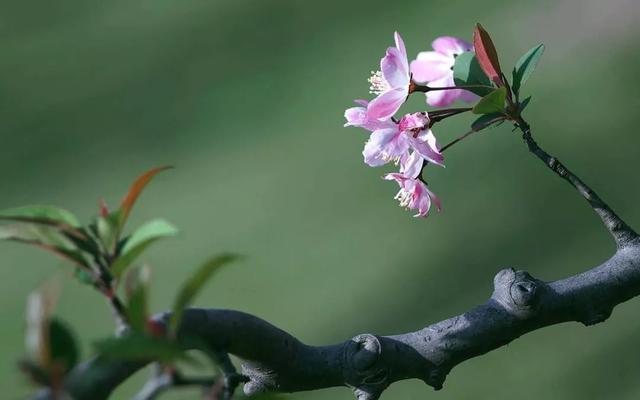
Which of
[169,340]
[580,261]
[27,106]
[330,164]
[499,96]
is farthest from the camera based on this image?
[27,106]

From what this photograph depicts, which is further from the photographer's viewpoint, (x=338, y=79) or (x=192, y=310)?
(x=338, y=79)

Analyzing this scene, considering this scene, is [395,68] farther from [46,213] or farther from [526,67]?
[46,213]

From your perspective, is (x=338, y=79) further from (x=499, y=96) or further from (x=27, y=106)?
(x=499, y=96)

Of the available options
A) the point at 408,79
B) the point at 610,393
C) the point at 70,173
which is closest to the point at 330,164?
the point at 70,173

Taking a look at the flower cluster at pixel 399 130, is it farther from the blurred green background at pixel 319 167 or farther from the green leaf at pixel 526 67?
the blurred green background at pixel 319 167

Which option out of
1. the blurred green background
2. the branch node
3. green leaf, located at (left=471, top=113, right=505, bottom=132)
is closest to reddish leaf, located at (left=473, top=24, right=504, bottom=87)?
green leaf, located at (left=471, top=113, right=505, bottom=132)

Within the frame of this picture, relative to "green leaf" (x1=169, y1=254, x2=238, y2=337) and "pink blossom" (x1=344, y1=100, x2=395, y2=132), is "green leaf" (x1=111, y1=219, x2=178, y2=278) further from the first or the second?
"pink blossom" (x1=344, y1=100, x2=395, y2=132)

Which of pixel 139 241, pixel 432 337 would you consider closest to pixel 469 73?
pixel 432 337

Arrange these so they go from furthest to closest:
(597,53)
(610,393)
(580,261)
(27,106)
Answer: (27,106)
(597,53)
(580,261)
(610,393)
